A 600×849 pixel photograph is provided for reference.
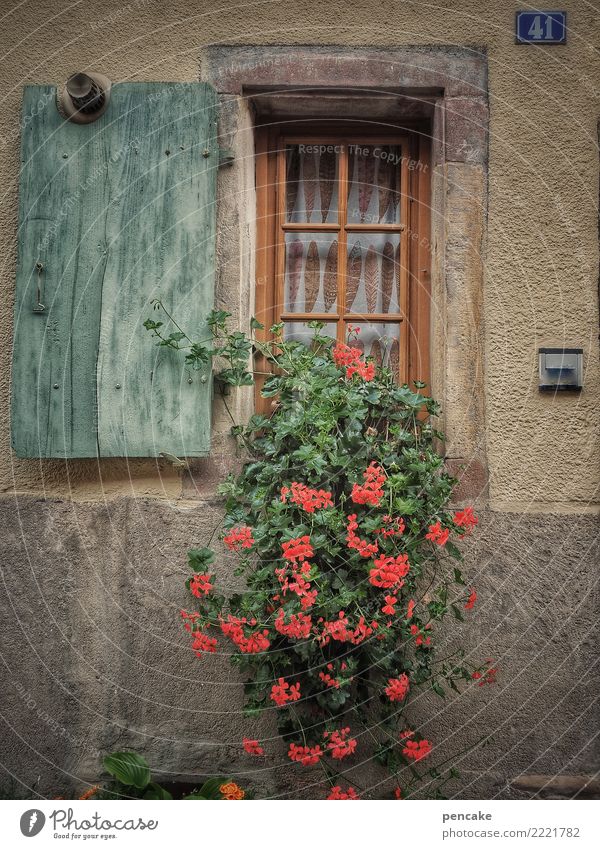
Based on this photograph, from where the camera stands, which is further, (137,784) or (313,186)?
(313,186)

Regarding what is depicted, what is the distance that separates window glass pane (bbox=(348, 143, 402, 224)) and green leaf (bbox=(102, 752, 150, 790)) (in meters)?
2.19

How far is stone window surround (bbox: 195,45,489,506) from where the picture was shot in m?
3.25

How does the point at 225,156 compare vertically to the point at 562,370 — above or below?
above

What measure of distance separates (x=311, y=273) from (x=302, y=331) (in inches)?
9.5

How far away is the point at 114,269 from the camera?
10.5 feet

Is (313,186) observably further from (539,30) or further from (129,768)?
(129,768)

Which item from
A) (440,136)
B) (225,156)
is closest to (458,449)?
(440,136)

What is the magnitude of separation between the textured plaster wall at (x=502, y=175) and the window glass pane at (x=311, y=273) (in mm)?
202

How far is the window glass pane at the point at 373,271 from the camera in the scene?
3441mm

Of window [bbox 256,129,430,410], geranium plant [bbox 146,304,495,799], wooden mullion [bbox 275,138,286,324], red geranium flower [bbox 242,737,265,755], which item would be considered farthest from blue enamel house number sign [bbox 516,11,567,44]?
red geranium flower [bbox 242,737,265,755]

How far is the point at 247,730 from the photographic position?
314 centimetres

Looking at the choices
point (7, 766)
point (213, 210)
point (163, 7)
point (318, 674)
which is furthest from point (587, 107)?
point (7, 766)

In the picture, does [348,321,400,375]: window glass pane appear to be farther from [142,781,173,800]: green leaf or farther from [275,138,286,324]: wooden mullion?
[142,781,173,800]: green leaf
